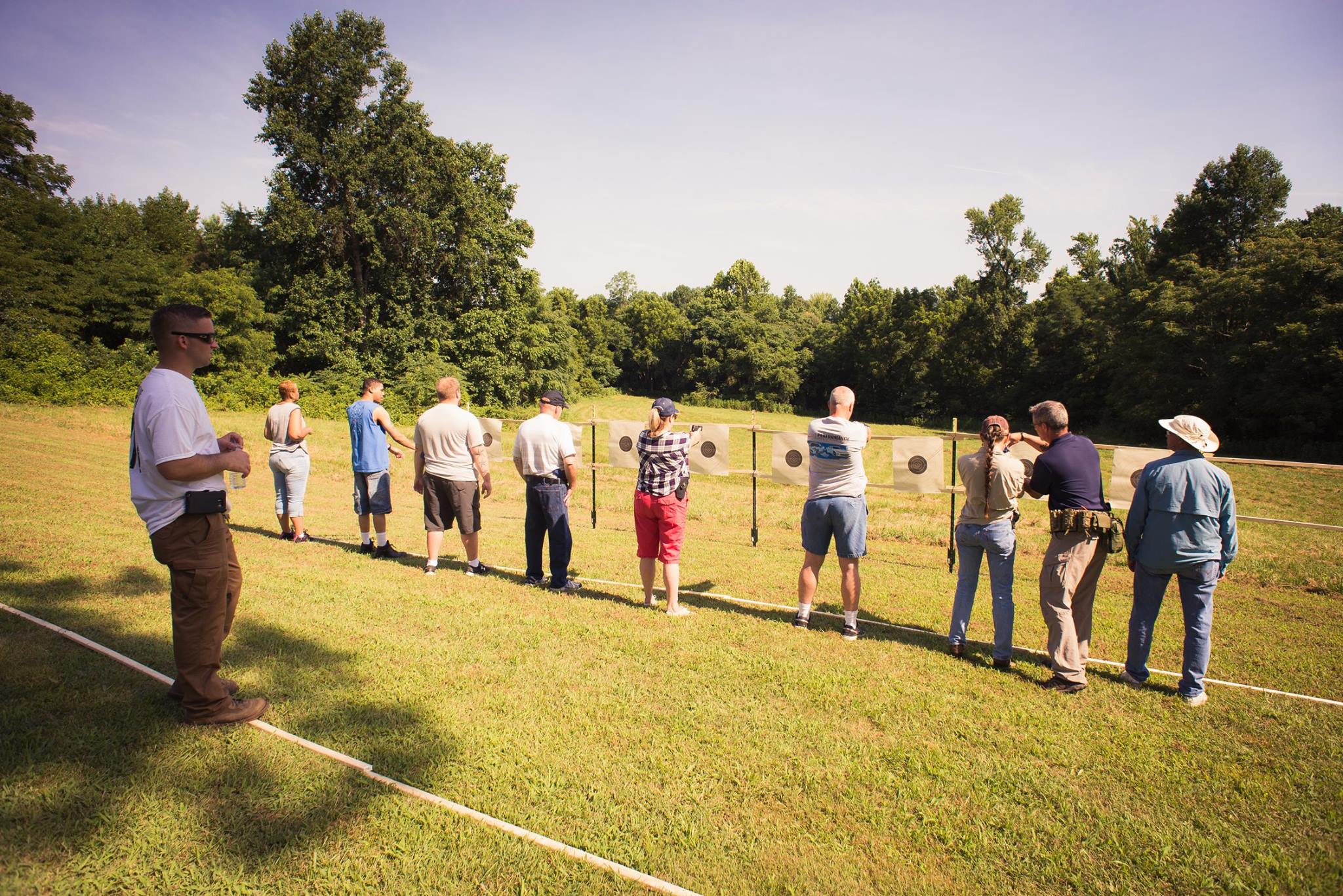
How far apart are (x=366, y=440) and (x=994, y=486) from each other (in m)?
6.44

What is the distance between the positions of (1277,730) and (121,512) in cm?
1203

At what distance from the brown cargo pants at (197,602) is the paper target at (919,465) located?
27.1 feet

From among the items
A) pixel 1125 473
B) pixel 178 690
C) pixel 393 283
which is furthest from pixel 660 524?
pixel 393 283

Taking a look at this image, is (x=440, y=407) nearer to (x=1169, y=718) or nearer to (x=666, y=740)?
(x=666, y=740)

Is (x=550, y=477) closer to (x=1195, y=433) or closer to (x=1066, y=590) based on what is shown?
(x=1066, y=590)

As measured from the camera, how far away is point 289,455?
8.02m

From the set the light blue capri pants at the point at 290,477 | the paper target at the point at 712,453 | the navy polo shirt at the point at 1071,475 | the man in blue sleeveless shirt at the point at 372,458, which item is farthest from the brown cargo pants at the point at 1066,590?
the light blue capri pants at the point at 290,477

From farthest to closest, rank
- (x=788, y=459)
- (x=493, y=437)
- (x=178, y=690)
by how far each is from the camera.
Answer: (x=493, y=437) → (x=788, y=459) → (x=178, y=690)

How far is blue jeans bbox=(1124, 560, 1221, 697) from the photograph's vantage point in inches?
185

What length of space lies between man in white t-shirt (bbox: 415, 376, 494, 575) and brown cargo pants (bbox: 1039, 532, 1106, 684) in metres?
5.02

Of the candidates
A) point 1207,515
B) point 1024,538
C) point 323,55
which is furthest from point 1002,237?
point 1207,515

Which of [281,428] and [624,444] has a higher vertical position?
[281,428]

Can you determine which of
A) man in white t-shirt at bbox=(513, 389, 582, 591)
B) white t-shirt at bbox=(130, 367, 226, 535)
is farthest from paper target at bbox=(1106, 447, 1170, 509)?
white t-shirt at bbox=(130, 367, 226, 535)

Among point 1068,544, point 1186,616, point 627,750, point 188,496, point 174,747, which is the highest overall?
point 188,496
